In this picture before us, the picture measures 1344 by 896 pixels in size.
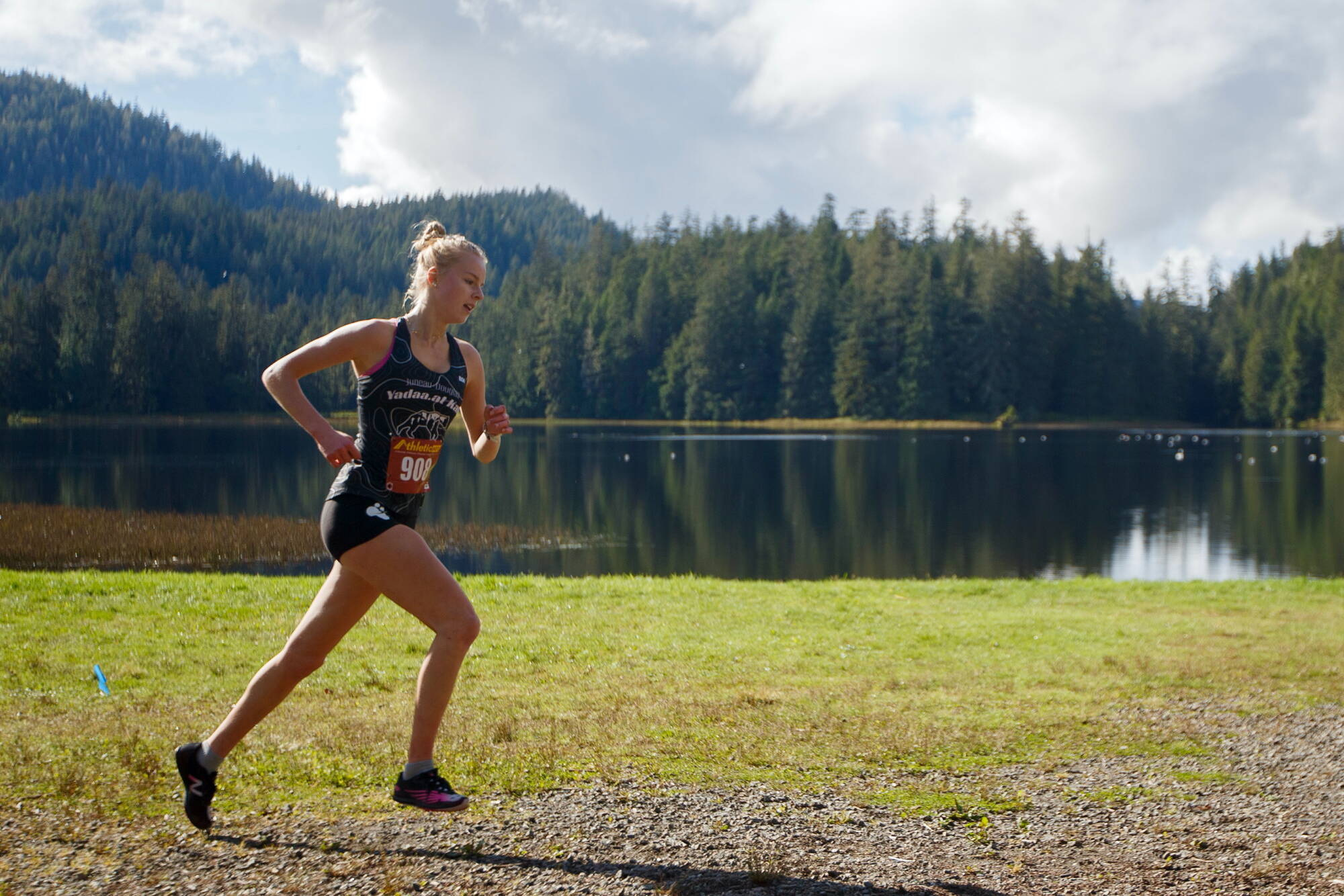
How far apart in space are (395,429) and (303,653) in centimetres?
103

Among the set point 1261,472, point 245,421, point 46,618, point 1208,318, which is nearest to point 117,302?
point 245,421

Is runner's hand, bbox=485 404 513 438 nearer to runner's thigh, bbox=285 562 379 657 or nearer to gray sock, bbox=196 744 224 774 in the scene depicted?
runner's thigh, bbox=285 562 379 657

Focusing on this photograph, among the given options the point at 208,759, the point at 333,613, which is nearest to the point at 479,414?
the point at 333,613

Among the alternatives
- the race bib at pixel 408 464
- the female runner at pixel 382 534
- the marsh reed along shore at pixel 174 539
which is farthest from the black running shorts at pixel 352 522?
the marsh reed along shore at pixel 174 539

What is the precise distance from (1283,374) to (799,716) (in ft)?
444

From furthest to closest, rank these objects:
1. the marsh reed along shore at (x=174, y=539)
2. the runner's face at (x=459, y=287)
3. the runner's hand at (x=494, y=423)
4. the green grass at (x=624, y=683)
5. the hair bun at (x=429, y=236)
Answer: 1. the marsh reed along shore at (x=174, y=539)
2. the green grass at (x=624, y=683)
3. the runner's hand at (x=494, y=423)
4. the hair bun at (x=429, y=236)
5. the runner's face at (x=459, y=287)

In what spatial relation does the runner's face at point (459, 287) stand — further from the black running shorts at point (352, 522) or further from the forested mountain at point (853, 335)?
the forested mountain at point (853, 335)

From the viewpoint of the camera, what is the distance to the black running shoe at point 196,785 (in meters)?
4.54

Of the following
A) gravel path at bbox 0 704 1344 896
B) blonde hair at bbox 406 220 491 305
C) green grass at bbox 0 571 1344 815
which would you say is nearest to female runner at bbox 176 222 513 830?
blonde hair at bbox 406 220 491 305

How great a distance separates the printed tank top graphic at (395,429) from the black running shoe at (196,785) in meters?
1.21

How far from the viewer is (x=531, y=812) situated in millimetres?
5016

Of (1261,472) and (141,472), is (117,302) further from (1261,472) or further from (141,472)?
(1261,472)

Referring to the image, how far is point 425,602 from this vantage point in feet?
15.3

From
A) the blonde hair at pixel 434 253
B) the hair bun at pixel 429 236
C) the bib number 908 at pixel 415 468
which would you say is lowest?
the bib number 908 at pixel 415 468
